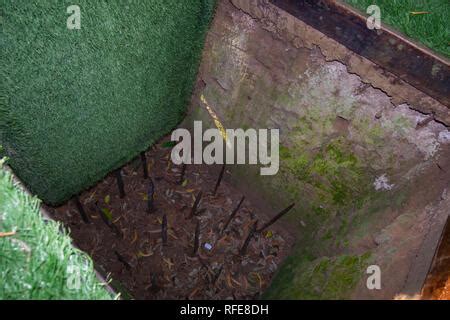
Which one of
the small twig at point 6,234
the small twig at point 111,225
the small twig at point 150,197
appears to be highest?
the small twig at point 6,234

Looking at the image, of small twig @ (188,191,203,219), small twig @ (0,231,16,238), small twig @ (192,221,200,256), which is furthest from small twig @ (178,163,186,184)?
small twig @ (0,231,16,238)

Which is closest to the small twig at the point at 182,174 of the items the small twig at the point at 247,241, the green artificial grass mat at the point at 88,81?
the green artificial grass mat at the point at 88,81

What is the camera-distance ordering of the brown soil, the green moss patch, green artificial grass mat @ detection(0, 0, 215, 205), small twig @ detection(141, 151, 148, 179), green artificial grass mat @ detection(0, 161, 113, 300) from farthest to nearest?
1. small twig @ detection(141, 151, 148, 179)
2. the brown soil
3. the green moss patch
4. green artificial grass mat @ detection(0, 0, 215, 205)
5. green artificial grass mat @ detection(0, 161, 113, 300)

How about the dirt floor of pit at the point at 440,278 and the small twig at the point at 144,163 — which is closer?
the dirt floor of pit at the point at 440,278

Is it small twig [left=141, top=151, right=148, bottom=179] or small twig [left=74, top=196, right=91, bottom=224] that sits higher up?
small twig [left=141, top=151, right=148, bottom=179]

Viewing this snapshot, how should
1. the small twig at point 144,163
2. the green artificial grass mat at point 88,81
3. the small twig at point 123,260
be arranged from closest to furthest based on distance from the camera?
1. the green artificial grass mat at point 88,81
2. the small twig at point 123,260
3. the small twig at point 144,163

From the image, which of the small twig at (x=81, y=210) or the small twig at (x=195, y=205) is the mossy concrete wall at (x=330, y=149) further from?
the small twig at (x=81, y=210)

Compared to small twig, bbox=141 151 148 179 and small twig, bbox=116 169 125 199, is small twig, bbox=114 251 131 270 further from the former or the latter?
small twig, bbox=141 151 148 179

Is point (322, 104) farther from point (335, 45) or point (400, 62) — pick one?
point (400, 62)
